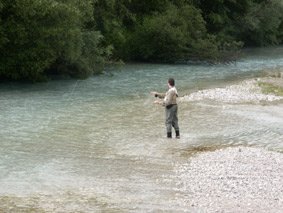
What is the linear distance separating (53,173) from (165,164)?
3.04 meters

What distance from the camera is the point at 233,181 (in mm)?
11492

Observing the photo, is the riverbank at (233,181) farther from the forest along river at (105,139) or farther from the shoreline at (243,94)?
the shoreline at (243,94)

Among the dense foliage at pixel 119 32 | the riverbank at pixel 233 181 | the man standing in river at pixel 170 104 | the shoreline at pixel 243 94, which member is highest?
the dense foliage at pixel 119 32

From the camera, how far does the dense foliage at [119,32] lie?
26047 millimetres

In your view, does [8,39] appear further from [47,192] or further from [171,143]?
[47,192]

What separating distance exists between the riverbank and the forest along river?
413mm

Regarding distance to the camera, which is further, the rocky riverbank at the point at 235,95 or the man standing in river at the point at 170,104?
the rocky riverbank at the point at 235,95

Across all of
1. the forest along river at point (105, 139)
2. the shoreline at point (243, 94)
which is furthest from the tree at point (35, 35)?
the shoreline at point (243, 94)

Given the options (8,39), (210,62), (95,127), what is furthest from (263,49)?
(95,127)

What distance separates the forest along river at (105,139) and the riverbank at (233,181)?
413 millimetres

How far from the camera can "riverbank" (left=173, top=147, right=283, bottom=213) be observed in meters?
10.2

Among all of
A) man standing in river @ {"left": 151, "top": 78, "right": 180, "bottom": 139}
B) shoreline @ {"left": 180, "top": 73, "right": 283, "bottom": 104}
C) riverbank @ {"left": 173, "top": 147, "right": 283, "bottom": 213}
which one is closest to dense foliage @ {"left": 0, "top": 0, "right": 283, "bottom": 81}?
shoreline @ {"left": 180, "top": 73, "right": 283, "bottom": 104}

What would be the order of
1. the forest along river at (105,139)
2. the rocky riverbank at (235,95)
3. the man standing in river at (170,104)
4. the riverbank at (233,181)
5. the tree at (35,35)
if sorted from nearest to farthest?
the riverbank at (233,181)
the forest along river at (105,139)
the man standing in river at (170,104)
the rocky riverbank at (235,95)
the tree at (35,35)

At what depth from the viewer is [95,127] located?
18469mm
